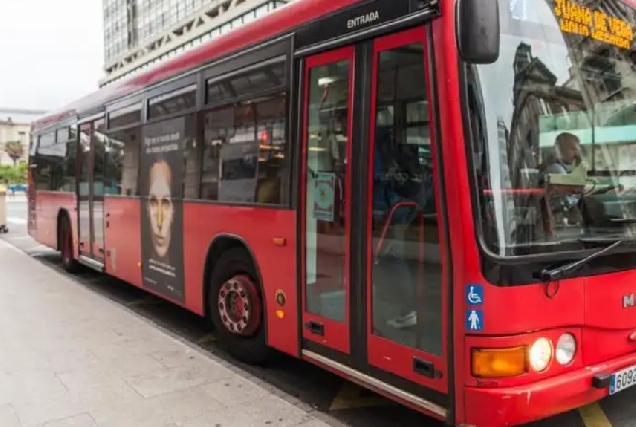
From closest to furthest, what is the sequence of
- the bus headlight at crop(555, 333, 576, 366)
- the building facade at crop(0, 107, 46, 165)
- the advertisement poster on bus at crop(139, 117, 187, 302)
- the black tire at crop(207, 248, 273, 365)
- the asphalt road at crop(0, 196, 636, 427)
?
the bus headlight at crop(555, 333, 576, 366) → the asphalt road at crop(0, 196, 636, 427) → the black tire at crop(207, 248, 273, 365) → the advertisement poster on bus at crop(139, 117, 187, 302) → the building facade at crop(0, 107, 46, 165)

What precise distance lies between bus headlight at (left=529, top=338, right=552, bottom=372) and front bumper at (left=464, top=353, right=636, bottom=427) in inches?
3.1

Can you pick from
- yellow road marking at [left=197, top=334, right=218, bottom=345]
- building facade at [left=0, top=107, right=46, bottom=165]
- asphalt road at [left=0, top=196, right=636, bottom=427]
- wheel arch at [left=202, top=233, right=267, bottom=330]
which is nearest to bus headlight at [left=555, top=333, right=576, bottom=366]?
asphalt road at [left=0, top=196, right=636, bottom=427]

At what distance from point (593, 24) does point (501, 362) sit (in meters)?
2.02

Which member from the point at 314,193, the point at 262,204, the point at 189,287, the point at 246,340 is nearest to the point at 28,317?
the point at 189,287

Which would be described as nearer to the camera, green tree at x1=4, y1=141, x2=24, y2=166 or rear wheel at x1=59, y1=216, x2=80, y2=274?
rear wheel at x1=59, y1=216, x2=80, y2=274

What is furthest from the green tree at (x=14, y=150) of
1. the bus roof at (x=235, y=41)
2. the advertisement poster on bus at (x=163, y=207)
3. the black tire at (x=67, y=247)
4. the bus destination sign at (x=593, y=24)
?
the bus destination sign at (x=593, y=24)

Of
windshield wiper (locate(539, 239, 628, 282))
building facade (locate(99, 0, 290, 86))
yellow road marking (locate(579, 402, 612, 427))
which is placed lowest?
yellow road marking (locate(579, 402, 612, 427))

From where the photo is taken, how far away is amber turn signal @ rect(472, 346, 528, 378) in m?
2.96

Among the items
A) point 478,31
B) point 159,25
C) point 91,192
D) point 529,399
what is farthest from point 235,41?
point 159,25

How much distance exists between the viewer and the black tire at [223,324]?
4962 mm

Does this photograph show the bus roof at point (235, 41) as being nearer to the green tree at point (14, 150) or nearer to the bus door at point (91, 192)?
the bus door at point (91, 192)

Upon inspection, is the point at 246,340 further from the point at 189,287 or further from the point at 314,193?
the point at 314,193

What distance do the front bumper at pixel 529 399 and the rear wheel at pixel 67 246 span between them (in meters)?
8.46

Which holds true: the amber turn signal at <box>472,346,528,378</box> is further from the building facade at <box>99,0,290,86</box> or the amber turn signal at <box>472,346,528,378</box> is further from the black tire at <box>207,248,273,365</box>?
the building facade at <box>99,0,290,86</box>
